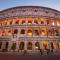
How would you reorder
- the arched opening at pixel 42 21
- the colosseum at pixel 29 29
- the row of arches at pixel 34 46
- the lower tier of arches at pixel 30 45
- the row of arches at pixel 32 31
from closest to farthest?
the lower tier of arches at pixel 30 45, the row of arches at pixel 34 46, the colosseum at pixel 29 29, the row of arches at pixel 32 31, the arched opening at pixel 42 21

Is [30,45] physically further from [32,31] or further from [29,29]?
[29,29]

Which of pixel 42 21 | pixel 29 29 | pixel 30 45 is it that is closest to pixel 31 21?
pixel 29 29

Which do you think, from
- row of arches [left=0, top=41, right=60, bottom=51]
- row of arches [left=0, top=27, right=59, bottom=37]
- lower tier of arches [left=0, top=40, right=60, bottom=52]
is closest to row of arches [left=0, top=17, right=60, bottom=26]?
row of arches [left=0, top=27, right=59, bottom=37]

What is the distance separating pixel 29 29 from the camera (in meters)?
27.2

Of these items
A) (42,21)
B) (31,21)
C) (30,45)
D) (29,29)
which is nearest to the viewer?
(30,45)

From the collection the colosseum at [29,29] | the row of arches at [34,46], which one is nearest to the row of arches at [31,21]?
the colosseum at [29,29]

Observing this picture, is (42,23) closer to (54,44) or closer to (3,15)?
(54,44)

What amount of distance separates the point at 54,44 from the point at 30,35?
19.1 feet

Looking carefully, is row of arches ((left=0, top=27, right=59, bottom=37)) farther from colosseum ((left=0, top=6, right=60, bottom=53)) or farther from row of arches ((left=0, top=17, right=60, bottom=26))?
row of arches ((left=0, top=17, right=60, bottom=26))

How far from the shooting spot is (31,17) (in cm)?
2823

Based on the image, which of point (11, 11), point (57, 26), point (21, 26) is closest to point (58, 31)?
point (57, 26)

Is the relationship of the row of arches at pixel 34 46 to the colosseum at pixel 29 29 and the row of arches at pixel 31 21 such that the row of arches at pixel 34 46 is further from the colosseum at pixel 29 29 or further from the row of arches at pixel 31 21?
the row of arches at pixel 31 21

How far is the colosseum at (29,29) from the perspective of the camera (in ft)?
80.9

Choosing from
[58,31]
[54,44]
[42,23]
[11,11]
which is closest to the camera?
[54,44]
